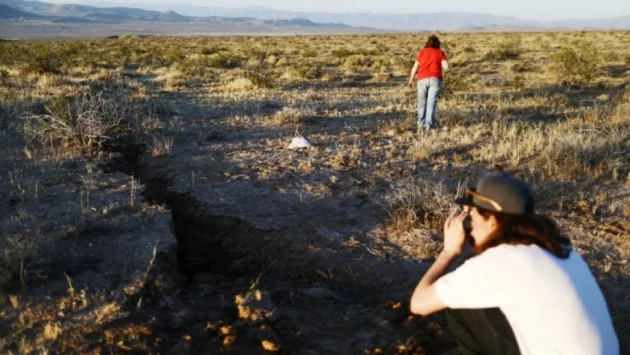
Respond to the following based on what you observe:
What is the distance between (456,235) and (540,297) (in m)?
0.69

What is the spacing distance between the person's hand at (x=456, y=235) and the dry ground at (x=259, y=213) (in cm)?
109

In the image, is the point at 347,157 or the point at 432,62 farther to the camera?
the point at 432,62

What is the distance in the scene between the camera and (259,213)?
5695mm

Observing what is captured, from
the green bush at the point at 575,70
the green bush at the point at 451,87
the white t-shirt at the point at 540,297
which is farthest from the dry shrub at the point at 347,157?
the green bush at the point at 575,70

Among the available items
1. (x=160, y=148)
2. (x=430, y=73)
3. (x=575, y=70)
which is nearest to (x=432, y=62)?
(x=430, y=73)

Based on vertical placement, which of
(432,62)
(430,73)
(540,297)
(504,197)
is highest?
(432,62)

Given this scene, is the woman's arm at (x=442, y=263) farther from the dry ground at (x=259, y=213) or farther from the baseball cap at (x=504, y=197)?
the dry ground at (x=259, y=213)

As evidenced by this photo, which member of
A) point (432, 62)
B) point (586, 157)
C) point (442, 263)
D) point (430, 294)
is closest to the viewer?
point (430, 294)

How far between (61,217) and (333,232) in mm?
2545

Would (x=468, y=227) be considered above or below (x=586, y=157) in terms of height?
above

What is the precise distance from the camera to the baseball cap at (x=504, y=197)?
2.32m

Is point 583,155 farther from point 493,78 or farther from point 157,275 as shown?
point 493,78

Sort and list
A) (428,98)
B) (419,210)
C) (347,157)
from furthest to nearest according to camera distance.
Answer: (428,98), (347,157), (419,210)

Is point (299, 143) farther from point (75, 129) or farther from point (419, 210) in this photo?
point (75, 129)
